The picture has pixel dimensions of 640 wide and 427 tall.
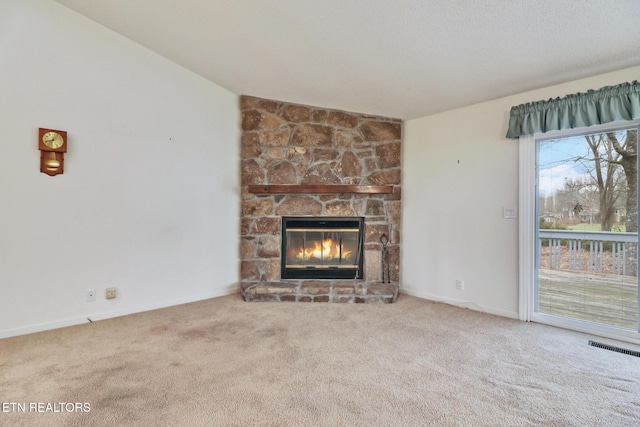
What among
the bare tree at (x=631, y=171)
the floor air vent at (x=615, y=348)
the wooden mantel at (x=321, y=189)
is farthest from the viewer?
the wooden mantel at (x=321, y=189)

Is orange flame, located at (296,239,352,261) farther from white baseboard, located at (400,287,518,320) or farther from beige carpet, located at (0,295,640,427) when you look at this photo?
beige carpet, located at (0,295,640,427)

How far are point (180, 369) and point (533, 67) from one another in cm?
344

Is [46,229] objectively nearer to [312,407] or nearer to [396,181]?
[312,407]

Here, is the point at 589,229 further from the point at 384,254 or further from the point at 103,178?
the point at 103,178

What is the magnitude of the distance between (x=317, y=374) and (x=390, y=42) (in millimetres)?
2434

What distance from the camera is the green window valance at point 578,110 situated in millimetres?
2352

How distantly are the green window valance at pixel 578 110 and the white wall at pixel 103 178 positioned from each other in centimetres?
319

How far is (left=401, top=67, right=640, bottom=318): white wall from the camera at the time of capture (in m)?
3.05

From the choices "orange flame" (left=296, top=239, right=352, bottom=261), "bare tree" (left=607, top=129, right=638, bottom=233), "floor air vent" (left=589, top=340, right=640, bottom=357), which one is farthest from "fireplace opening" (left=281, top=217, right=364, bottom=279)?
"bare tree" (left=607, top=129, right=638, bottom=233)

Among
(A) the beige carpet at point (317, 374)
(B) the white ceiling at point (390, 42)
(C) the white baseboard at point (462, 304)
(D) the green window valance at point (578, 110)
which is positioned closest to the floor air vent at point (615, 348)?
(A) the beige carpet at point (317, 374)

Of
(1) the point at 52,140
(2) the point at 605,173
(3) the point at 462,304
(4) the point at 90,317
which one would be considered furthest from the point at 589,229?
(1) the point at 52,140

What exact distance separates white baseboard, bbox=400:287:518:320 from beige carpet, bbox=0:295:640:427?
143mm

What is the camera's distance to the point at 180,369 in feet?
6.47

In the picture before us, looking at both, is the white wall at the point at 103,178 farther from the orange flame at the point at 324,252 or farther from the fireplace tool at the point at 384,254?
the fireplace tool at the point at 384,254
